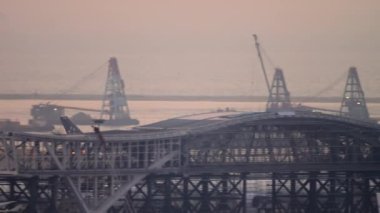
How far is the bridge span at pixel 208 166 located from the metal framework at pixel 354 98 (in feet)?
33.2

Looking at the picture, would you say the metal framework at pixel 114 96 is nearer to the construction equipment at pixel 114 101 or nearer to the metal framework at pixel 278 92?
the construction equipment at pixel 114 101

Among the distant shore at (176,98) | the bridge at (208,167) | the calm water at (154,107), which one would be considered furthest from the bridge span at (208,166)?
the distant shore at (176,98)

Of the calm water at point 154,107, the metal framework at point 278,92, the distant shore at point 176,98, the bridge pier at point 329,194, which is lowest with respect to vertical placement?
the bridge pier at point 329,194

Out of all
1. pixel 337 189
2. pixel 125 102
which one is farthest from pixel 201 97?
Answer: pixel 337 189

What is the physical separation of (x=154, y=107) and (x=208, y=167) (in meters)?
14.4

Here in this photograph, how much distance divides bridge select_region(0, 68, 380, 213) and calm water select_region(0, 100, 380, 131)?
10058mm

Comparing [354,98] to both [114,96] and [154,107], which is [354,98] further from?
[114,96]

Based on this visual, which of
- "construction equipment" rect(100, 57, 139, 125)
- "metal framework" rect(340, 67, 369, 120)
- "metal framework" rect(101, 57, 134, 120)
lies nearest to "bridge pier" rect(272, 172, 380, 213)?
"metal framework" rect(340, 67, 369, 120)

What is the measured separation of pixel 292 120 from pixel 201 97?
15981 mm

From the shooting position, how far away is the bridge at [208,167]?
572 inches

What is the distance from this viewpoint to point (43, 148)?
15.1m

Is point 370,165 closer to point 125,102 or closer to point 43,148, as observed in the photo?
point 43,148

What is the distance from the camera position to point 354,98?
28.3 metres

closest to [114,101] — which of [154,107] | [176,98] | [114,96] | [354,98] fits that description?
[114,96]
